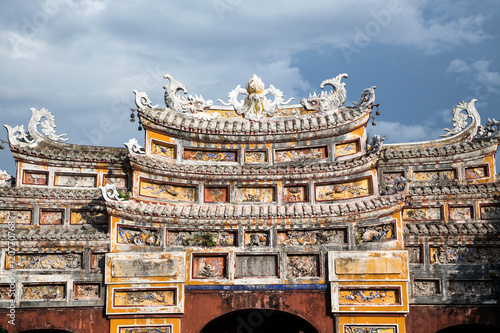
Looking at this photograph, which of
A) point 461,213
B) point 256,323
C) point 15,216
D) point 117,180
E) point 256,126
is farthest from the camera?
point 256,126

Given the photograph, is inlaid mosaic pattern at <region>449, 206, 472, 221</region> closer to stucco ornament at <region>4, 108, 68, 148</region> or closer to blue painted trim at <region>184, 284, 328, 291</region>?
blue painted trim at <region>184, 284, 328, 291</region>

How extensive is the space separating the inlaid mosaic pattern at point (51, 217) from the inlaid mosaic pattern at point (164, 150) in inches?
149

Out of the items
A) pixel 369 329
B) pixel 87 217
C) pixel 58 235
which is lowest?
pixel 369 329

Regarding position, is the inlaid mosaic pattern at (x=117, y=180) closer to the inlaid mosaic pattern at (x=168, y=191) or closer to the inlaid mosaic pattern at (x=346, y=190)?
the inlaid mosaic pattern at (x=168, y=191)

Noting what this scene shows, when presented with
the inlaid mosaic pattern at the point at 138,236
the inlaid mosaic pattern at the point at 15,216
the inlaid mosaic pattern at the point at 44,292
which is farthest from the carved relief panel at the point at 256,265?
the inlaid mosaic pattern at the point at 15,216

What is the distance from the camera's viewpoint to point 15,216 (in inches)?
707

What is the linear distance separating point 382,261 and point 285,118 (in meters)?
6.46

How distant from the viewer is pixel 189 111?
20.2 m

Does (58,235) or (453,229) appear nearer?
(58,235)

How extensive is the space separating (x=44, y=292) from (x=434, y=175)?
13808 mm

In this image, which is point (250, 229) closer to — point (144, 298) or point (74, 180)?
point (144, 298)

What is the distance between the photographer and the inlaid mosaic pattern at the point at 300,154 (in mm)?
19406

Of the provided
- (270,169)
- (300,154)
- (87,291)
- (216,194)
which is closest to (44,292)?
(87,291)

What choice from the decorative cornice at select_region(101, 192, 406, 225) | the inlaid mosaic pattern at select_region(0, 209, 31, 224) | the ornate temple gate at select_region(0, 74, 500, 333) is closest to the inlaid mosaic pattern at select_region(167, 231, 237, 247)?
the ornate temple gate at select_region(0, 74, 500, 333)
